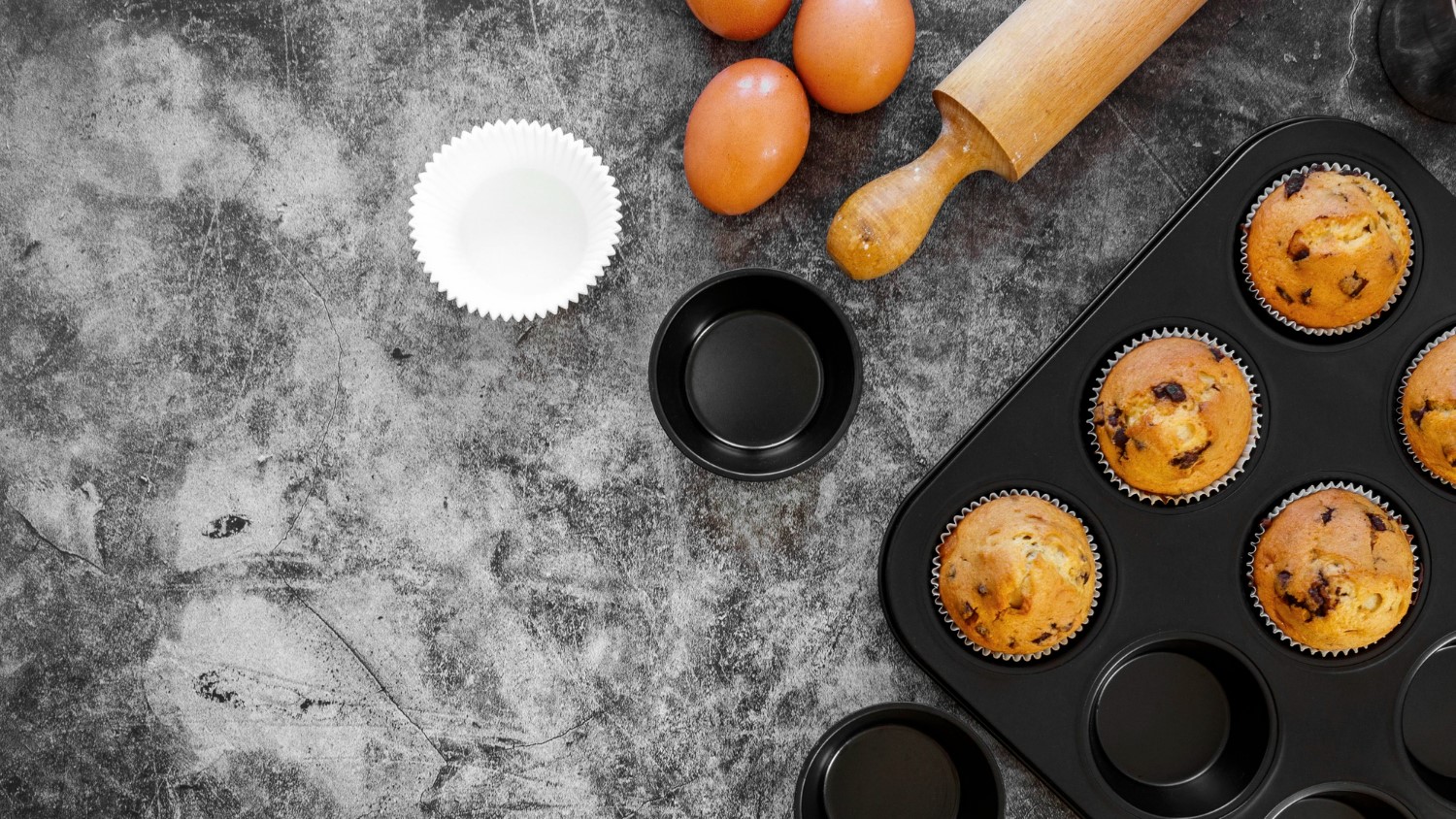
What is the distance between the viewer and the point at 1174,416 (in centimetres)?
158

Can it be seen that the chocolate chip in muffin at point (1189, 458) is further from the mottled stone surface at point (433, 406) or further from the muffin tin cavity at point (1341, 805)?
the muffin tin cavity at point (1341, 805)

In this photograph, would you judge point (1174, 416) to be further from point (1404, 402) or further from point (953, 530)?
point (1404, 402)

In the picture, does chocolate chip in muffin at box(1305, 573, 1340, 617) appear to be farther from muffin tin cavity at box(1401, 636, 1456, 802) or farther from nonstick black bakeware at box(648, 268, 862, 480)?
nonstick black bakeware at box(648, 268, 862, 480)

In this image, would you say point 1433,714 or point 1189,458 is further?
point 1433,714

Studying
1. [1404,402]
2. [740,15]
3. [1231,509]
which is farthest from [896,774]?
[740,15]

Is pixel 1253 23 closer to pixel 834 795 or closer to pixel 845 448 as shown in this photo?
pixel 845 448

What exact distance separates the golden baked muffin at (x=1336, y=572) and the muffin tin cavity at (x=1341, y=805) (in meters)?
0.30

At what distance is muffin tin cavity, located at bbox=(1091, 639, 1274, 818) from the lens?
1.82m

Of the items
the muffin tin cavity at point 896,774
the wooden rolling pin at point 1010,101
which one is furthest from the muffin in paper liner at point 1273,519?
the wooden rolling pin at point 1010,101

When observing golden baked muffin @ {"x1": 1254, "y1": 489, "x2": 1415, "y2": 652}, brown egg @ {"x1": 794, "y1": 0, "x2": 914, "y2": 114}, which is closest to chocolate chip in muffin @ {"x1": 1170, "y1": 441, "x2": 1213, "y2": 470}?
golden baked muffin @ {"x1": 1254, "y1": 489, "x2": 1415, "y2": 652}

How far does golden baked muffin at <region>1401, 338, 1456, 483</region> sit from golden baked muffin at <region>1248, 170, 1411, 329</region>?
15 centimetres

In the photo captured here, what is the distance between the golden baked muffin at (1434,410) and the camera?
1.64 metres

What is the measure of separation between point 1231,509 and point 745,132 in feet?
4.05

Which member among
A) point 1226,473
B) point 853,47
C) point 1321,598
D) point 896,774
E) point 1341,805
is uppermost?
point 853,47
